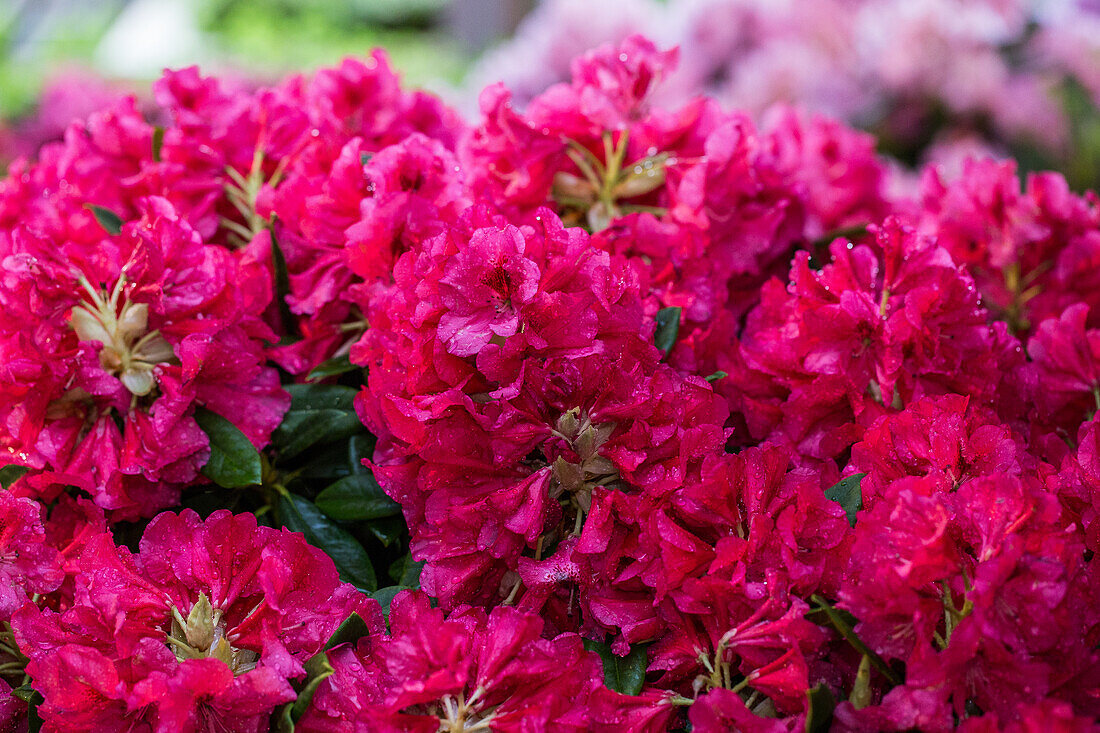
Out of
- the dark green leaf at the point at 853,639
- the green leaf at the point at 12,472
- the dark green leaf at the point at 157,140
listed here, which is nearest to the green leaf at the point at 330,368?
the green leaf at the point at 12,472

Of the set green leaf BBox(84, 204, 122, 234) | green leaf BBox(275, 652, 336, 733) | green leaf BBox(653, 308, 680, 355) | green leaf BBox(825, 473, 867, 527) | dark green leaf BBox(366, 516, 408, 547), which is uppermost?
green leaf BBox(84, 204, 122, 234)

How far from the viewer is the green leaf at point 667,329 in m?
0.84

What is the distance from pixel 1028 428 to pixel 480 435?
1.65ft

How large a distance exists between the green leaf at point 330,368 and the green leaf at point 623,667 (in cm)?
34

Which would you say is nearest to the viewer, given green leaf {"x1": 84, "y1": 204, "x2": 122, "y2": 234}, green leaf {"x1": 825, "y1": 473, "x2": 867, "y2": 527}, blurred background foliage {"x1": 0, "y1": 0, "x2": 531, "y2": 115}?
green leaf {"x1": 825, "y1": 473, "x2": 867, "y2": 527}

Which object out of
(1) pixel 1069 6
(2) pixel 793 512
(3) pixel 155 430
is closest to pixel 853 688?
(2) pixel 793 512

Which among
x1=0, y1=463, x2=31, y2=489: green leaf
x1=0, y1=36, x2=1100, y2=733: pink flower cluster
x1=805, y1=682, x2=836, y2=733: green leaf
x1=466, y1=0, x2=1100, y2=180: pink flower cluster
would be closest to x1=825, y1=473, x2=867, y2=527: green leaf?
x1=0, y1=36, x2=1100, y2=733: pink flower cluster

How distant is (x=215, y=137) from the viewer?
1.04 meters

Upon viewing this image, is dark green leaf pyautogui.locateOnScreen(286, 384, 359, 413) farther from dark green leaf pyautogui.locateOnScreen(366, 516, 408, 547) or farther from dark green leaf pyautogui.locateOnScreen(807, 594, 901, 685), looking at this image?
dark green leaf pyautogui.locateOnScreen(807, 594, 901, 685)

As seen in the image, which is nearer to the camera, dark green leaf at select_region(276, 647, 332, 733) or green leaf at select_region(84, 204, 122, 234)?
dark green leaf at select_region(276, 647, 332, 733)

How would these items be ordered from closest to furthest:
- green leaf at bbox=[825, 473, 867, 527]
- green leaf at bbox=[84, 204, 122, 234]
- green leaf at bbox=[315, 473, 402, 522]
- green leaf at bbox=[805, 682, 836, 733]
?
green leaf at bbox=[805, 682, 836, 733]
green leaf at bbox=[825, 473, 867, 527]
green leaf at bbox=[315, 473, 402, 522]
green leaf at bbox=[84, 204, 122, 234]

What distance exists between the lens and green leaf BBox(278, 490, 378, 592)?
33.2 inches

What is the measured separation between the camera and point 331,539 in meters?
0.86

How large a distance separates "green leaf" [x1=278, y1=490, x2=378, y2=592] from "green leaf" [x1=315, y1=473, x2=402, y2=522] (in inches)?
0.6
